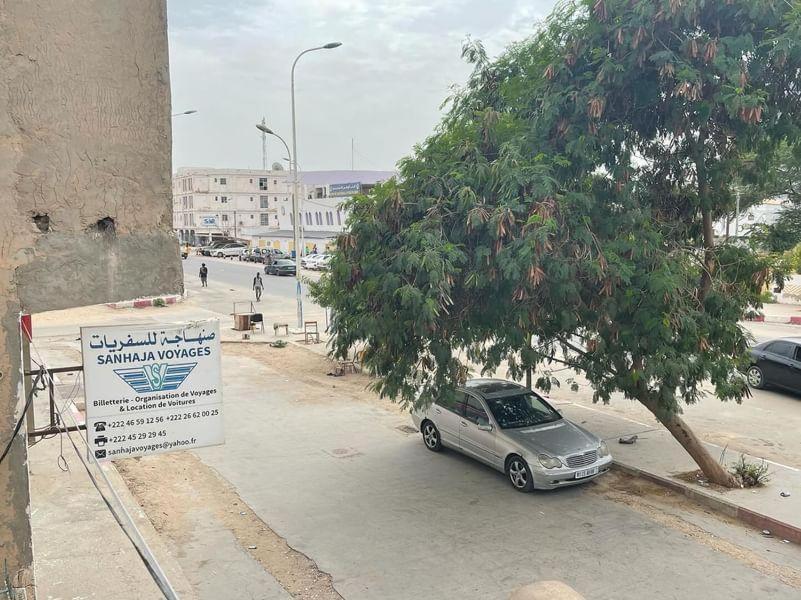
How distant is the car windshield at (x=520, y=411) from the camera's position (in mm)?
10711

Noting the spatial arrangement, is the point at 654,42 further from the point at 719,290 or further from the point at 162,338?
the point at 162,338

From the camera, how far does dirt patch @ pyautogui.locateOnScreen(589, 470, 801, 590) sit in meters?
7.79

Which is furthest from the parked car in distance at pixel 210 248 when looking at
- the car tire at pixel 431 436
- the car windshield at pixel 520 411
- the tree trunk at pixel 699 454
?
the tree trunk at pixel 699 454

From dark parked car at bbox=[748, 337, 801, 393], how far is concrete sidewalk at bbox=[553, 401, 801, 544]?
12.6 ft

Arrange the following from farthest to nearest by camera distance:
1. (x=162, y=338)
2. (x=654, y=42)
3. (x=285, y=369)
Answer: (x=285, y=369) → (x=654, y=42) → (x=162, y=338)

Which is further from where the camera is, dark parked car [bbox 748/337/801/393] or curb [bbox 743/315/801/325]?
curb [bbox 743/315/801/325]

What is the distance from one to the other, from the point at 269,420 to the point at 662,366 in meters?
8.62

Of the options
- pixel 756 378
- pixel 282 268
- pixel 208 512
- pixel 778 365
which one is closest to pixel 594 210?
pixel 208 512

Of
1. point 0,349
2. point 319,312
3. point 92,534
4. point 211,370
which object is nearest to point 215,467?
point 92,534

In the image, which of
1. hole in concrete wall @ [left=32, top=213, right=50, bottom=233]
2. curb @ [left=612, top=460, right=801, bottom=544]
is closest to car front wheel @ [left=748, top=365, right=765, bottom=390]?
curb @ [left=612, top=460, right=801, bottom=544]

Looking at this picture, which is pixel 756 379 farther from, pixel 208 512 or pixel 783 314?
pixel 783 314

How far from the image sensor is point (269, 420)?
14234 mm

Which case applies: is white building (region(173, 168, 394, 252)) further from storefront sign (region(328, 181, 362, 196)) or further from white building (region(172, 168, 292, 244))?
storefront sign (region(328, 181, 362, 196))

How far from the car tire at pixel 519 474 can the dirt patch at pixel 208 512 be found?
138 inches
